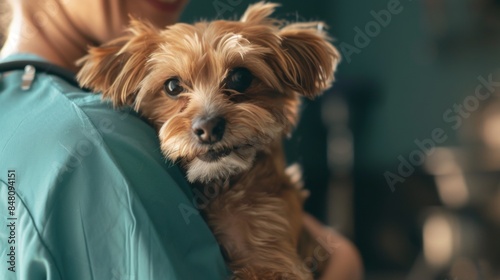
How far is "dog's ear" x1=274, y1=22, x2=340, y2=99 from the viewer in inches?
50.2

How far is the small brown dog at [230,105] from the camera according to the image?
1.13 metres

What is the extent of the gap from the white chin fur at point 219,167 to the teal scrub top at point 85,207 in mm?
175

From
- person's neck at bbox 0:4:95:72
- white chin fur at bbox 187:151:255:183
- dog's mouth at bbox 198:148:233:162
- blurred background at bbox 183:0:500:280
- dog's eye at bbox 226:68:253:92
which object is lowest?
blurred background at bbox 183:0:500:280

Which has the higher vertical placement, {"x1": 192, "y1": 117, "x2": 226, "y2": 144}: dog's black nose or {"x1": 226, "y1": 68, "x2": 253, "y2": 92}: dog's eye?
{"x1": 226, "y1": 68, "x2": 253, "y2": 92}: dog's eye

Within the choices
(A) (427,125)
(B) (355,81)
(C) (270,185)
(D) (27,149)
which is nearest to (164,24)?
(C) (270,185)

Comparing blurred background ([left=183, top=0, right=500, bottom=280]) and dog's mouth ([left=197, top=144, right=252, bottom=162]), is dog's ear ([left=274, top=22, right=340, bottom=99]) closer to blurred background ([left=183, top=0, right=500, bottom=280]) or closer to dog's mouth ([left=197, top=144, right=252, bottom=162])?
dog's mouth ([left=197, top=144, right=252, bottom=162])

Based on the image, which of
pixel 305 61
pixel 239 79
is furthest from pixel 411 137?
pixel 239 79

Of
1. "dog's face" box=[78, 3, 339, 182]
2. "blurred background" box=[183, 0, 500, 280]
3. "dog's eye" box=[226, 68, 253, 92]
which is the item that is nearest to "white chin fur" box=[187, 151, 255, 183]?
"dog's face" box=[78, 3, 339, 182]

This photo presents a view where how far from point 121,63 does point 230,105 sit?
246mm

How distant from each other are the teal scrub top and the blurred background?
3739 mm

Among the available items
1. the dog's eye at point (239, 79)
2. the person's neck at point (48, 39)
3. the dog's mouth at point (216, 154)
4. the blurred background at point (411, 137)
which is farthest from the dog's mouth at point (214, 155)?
the blurred background at point (411, 137)

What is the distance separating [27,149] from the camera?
895 mm

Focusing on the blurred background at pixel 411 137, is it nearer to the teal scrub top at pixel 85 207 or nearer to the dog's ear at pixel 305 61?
the dog's ear at pixel 305 61

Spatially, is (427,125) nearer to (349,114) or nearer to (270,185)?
(349,114)
